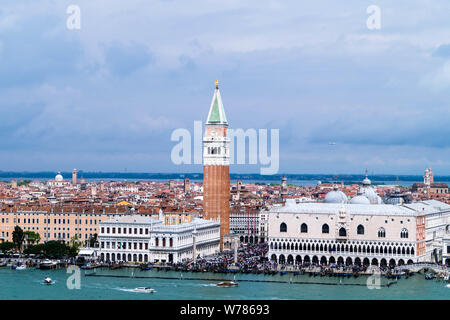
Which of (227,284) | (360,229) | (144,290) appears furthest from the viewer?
(360,229)

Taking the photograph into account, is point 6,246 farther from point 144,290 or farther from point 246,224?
point 246,224

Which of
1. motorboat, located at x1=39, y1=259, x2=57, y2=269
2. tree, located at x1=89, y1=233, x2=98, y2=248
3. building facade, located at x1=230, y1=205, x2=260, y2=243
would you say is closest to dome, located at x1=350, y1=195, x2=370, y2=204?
tree, located at x1=89, y1=233, x2=98, y2=248

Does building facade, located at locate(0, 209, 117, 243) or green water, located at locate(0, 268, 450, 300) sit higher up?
building facade, located at locate(0, 209, 117, 243)

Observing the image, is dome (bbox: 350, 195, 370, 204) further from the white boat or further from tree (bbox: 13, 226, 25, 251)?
tree (bbox: 13, 226, 25, 251)

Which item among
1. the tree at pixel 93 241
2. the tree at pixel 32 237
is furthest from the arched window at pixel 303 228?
the tree at pixel 32 237

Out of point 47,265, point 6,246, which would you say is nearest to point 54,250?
point 47,265

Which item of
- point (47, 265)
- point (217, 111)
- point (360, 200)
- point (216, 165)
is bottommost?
point (47, 265)
